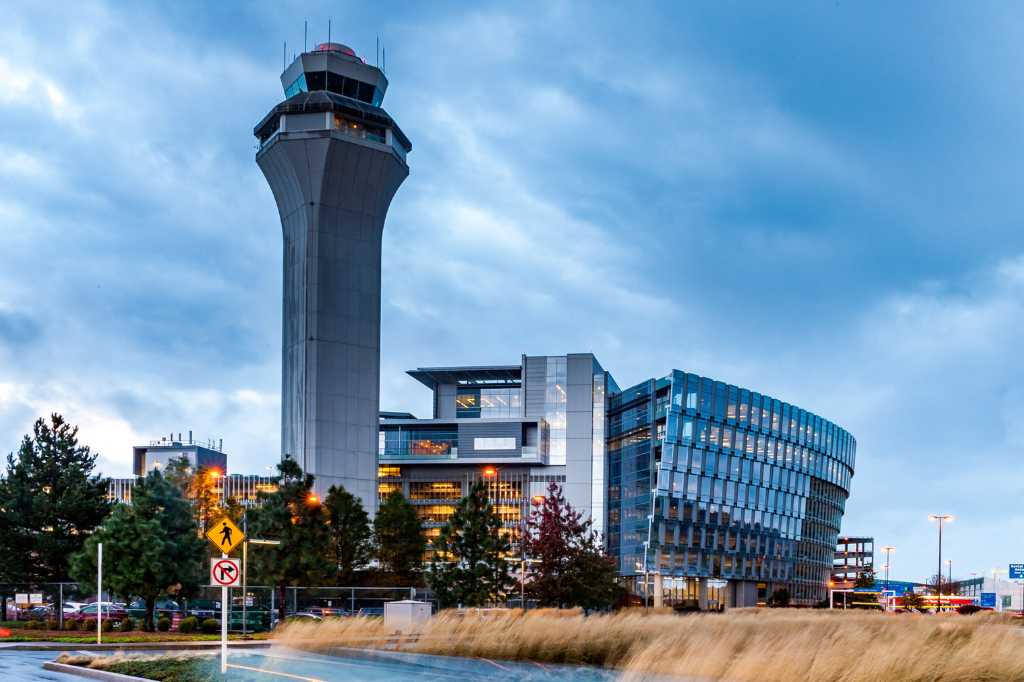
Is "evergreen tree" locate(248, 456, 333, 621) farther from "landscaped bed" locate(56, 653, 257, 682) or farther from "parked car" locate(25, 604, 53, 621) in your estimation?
"landscaped bed" locate(56, 653, 257, 682)

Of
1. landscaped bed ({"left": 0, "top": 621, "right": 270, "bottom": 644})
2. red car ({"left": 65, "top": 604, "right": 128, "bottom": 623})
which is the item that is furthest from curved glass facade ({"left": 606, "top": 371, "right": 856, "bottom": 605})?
landscaped bed ({"left": 0, "top": 621, "right": 270, "bottom": 644})

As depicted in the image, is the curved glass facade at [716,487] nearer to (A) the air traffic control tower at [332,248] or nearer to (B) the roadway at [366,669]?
(A) the air traffic control tower at [332,248]

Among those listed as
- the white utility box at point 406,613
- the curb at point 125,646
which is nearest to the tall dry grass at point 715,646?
the white utility box at point 406,613

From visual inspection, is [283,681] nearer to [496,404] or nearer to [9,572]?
[9,572]

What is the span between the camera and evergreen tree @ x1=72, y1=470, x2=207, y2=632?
41062 mm

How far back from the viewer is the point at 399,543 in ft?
264

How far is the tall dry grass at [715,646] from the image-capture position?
15.5 metres

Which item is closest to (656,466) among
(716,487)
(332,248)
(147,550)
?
(716,487)

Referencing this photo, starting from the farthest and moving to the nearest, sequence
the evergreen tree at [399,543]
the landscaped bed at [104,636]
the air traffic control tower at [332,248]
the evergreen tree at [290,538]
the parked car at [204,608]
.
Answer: the air traffic control tower at [332,248] → the evergreen tree at [399,543] → the evergreen tree at [290,538] → the parked car at [204,608] → the landscaped bed at [104,636]

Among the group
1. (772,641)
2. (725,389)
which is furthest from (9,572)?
(725,389)

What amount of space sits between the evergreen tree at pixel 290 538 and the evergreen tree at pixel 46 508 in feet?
33.8

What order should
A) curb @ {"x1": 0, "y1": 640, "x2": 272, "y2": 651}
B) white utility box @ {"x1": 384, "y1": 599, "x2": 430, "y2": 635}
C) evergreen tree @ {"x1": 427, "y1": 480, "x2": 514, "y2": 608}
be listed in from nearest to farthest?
curb @ {"x1": 0, "y1": 640, "x2": 272, "y2": 651} < white utility box @ {"x1": 384, "y1": 599, "x2": 430, "y2": 635} < evergreen tree @ {"x1": 427, "y1": 480, "x2": 514, "y2": 608}

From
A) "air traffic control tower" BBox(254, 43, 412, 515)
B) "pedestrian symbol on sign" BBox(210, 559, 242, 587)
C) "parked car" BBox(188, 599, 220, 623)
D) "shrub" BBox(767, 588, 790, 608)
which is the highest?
"air traffic control tower" BBox(254, 43, 412, 515)

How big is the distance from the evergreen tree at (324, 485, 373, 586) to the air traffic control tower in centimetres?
1972
